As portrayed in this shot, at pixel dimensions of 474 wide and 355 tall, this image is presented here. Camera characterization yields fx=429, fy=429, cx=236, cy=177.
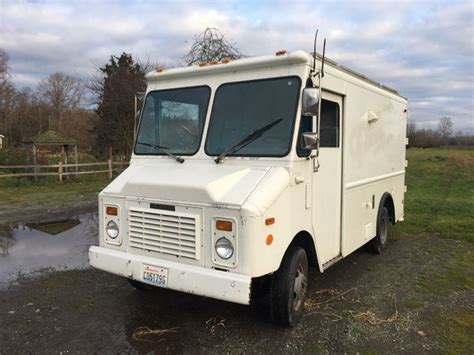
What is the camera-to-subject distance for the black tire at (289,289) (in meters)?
4.10

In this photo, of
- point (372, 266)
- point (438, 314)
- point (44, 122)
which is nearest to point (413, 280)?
point (372, 266)

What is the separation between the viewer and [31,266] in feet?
21.5

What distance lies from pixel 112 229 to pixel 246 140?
168 cm

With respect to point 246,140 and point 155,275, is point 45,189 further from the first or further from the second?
point 246,140

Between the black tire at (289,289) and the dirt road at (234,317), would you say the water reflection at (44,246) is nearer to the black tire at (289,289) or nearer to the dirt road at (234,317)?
the dirt road at (234,317)

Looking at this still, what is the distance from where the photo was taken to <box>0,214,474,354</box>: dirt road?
3.99 m

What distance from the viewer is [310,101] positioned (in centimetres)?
399

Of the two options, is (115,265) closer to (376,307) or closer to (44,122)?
(376,307)

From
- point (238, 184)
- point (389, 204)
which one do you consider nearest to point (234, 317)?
point (238, 184)

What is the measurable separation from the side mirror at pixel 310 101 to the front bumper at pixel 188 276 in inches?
64.2

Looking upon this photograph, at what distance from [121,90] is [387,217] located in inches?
802

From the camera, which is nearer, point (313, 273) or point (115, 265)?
point (115, 265)

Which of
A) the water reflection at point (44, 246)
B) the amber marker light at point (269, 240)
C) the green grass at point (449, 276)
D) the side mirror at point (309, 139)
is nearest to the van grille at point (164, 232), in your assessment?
the amber marker light at point (269, 240)

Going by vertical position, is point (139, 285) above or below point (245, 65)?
below
